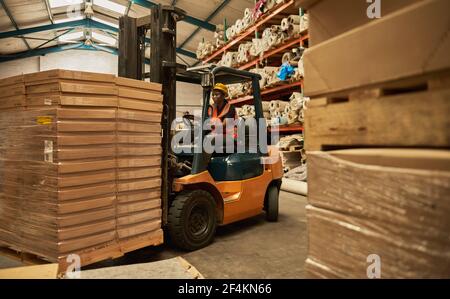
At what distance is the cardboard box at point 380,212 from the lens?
0.90 metres

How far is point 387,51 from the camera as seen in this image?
101cm

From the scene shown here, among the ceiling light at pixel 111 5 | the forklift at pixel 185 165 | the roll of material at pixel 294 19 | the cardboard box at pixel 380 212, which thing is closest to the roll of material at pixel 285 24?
the roll of material at pixel 294 19

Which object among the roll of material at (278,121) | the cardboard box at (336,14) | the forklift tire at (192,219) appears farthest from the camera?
the roll of material at (278,121)

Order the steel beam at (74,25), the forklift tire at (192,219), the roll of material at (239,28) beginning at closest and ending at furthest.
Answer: the forklift tire at (192,219) → the roll of material at (239,28) → the steel beam at (74,25)

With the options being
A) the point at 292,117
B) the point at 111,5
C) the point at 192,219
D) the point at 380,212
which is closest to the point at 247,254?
the point at 192,219

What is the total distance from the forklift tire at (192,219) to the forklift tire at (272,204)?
1295 millimetres

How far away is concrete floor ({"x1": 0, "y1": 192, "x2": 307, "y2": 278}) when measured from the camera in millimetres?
2830

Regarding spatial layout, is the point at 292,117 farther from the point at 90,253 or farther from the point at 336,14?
the point at 336,14

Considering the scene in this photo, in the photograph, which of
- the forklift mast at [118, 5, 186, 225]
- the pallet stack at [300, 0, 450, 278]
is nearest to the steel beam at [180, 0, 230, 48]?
the forklift mast at [118, 5, 186, 225]

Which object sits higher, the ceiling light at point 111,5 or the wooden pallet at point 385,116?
the ceiling light at point 111,5

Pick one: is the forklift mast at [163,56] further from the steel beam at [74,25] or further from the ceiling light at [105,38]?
the ceiling light at [105,38]

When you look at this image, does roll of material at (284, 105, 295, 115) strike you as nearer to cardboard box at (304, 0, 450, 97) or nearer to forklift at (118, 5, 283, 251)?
forklift at (118, 5, 283, 251)

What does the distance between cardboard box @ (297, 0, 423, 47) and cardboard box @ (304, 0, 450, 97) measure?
6 centimetres

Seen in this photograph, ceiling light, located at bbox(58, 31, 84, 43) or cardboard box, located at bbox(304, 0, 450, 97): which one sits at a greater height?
ceiling light, located at bbox(58, 31, 84, 43)
